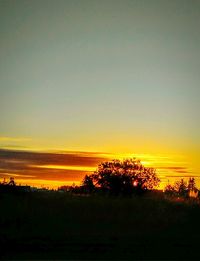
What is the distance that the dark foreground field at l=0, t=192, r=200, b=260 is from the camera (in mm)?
19734

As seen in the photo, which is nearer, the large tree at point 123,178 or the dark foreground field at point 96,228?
the dark foreground field at point 96,228

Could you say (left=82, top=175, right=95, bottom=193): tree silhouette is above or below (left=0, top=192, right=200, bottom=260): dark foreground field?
above

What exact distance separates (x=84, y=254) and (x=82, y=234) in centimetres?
563

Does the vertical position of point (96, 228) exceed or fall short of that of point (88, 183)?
it falls short

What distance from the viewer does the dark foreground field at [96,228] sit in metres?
19.7

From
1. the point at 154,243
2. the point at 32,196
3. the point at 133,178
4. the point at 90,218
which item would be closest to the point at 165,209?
the point at 90,218

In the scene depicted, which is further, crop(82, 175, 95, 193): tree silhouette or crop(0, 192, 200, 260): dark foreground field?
crop(82, 175, 95, 193): tree silhouette

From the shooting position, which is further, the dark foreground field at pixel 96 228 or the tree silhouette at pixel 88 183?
the tree silhouette at pixel 88 183

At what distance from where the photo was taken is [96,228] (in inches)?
1088

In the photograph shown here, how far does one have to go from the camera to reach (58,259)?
17.6m

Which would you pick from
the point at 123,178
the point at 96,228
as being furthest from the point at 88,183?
the point at 96,228

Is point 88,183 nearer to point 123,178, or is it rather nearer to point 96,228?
point 123,178

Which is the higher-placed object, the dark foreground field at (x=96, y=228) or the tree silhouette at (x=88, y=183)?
the tree silhouette at (x=88, y=183)

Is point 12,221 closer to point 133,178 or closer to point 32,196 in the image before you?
point 32,196
